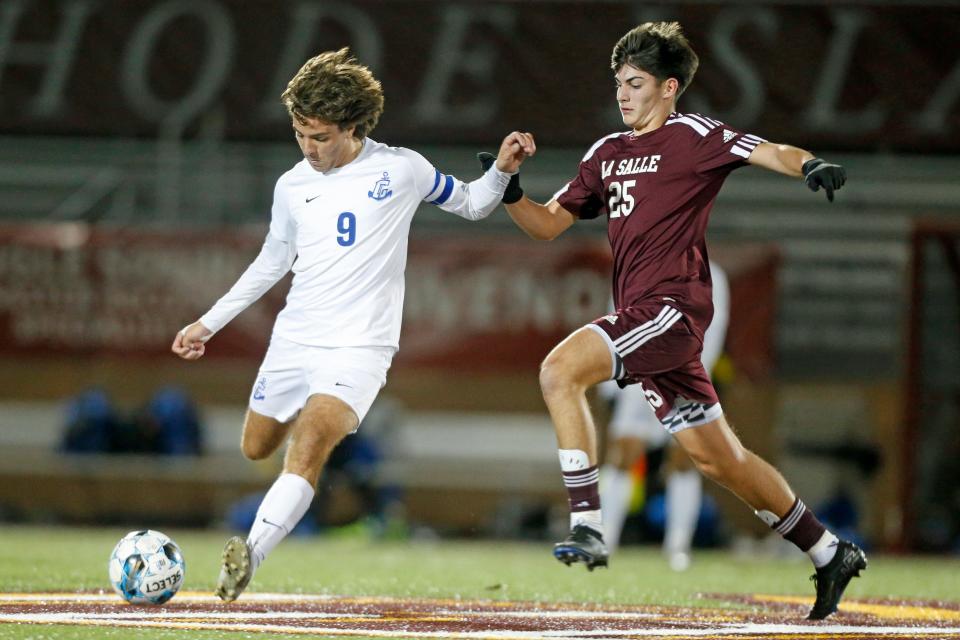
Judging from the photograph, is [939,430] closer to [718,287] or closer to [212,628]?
[718,287]

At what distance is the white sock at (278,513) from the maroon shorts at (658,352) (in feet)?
4.44

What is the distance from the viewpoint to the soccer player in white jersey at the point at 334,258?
21.3 feet

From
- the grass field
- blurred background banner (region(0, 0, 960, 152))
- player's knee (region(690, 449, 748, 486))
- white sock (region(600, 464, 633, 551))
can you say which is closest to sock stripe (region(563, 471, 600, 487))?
player's knee (region(690, 449, 748, 486))

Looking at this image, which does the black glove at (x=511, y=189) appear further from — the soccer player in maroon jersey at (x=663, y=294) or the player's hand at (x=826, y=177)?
the player's hand at (x=826, y=177)

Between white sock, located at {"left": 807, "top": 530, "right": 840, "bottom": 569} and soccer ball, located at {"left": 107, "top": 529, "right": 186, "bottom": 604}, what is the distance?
105 inches

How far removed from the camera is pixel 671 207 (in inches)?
258

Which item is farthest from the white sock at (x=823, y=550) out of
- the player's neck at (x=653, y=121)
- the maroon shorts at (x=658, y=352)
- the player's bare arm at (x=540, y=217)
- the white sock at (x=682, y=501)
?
the white sock at (x=682, y=501)

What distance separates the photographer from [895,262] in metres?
16.6

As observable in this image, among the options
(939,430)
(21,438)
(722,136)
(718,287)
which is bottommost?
(21,438)

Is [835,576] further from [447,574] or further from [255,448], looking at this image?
[447,574]

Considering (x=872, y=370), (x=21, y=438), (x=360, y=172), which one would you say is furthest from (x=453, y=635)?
(x=21, y=438)

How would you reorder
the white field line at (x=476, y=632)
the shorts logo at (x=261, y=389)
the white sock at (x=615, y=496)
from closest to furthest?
the white field line at (x=476, y=632), the shorts logo at (x=261, y=389), the white sock at (x=615, y=496)

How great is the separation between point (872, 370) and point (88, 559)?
953 centimetres

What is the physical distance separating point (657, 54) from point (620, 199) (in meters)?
0.63
